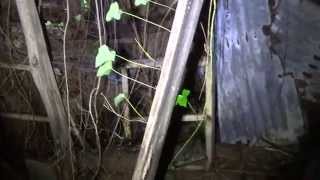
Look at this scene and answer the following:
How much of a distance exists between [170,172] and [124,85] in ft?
3.19

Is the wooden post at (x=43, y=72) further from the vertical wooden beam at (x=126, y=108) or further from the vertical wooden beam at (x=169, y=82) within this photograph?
the vertical wooden beam at (x=169, y=82)

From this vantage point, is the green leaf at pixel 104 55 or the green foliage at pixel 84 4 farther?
the green foliage at pixel 84 4

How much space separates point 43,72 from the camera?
2609 mm

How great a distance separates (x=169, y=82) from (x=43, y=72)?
112 cm

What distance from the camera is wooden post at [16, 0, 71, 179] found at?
7.84 ft

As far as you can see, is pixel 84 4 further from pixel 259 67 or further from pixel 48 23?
pixel 259 67

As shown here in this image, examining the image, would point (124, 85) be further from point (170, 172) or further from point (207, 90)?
point (170, 172)

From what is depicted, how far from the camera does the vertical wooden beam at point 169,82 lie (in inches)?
72.1

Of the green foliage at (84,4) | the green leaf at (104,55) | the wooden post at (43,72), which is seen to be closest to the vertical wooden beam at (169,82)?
the green leaf at (104,55)

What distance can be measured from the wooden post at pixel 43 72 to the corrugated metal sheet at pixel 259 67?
1.36m

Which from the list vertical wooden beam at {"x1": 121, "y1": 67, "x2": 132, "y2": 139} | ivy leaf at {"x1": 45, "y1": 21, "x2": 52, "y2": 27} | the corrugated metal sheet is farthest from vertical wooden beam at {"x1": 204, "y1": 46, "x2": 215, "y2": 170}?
ivy leaf at {"x1": 45, "y1": 21, "x2": 52, "y2": 27}

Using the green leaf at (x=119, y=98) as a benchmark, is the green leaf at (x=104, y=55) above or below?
above

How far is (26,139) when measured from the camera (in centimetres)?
334

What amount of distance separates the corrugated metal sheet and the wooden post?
136 cm
